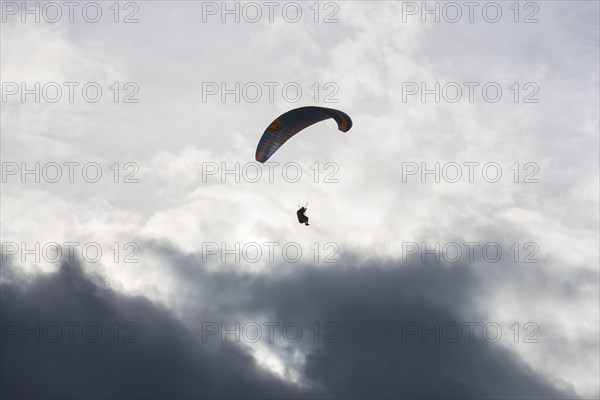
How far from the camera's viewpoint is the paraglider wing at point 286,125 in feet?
329

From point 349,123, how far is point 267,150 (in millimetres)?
9624

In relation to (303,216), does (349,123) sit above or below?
above

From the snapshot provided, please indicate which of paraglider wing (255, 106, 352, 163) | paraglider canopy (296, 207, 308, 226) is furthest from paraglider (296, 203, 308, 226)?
paraglider wing (255, 106, 352, 163)

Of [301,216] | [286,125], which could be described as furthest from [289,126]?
[301,216]

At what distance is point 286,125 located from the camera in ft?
334

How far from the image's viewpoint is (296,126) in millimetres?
102438

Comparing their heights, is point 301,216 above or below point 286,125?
below

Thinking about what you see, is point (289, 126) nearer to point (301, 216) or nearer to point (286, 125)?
point (286, 125)

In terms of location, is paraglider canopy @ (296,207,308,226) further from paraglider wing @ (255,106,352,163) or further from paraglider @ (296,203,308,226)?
paraglider wing @ (255,106,352,163)

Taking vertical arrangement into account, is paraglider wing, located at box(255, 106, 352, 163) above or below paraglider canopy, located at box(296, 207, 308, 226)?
above

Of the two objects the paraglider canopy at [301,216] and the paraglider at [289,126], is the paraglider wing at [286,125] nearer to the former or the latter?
the paraglider at [289,126]

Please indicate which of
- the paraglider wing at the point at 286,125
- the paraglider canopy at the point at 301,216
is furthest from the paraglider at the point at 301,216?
the paraglider wing at the point at 286,125

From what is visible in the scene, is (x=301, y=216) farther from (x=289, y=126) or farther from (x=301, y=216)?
(x=289, y=126)

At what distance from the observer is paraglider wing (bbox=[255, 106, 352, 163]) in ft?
329
